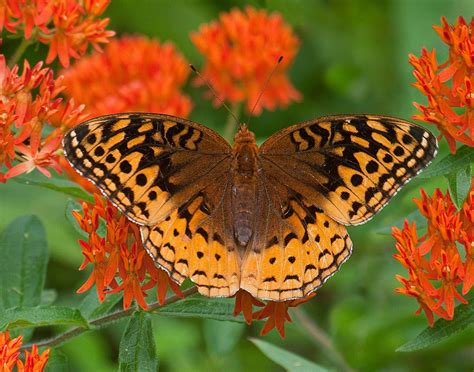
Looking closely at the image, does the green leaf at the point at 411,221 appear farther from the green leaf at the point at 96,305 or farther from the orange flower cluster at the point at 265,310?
the green leaf at the point at 96,305

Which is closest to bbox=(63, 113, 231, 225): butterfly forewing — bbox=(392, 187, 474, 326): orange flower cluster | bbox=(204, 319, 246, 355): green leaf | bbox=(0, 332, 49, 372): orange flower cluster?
bbox=(0, 332, 49, 372): orange flower cluster

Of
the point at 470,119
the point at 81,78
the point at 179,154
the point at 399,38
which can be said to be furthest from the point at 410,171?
the point at 399,38

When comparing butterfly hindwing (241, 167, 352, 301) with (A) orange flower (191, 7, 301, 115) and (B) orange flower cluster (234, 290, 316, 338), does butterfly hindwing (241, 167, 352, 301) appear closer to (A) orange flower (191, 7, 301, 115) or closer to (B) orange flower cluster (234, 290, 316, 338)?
(B) orange flower cluster (234, 290, 316, 338)

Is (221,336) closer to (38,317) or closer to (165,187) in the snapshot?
(165,187)

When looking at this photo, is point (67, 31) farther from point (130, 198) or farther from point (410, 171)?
point (410, 171)

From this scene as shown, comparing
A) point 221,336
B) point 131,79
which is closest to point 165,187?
point 221,336
